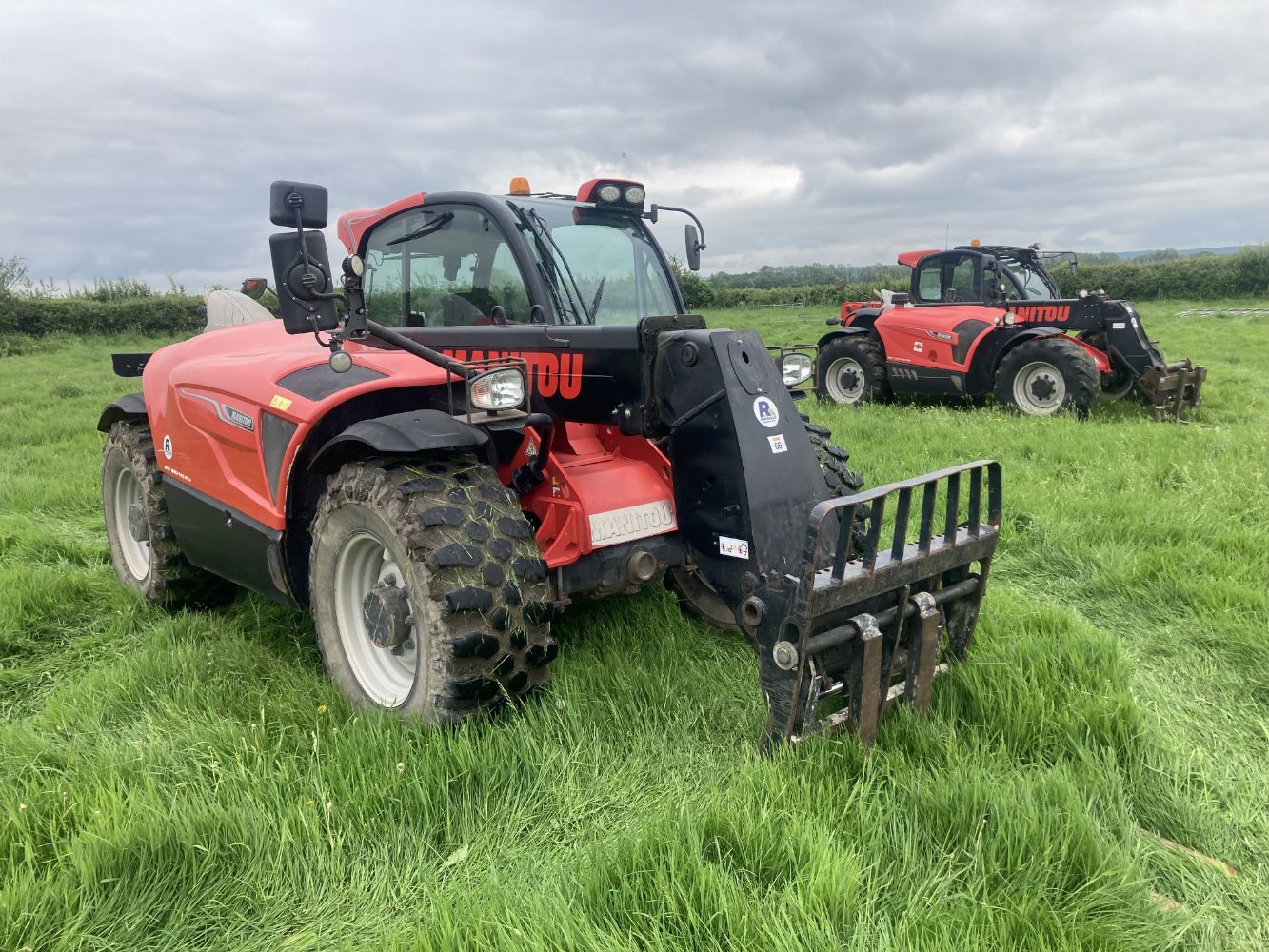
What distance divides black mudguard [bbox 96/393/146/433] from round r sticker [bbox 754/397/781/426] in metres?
3.39

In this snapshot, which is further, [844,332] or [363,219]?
[844,332]

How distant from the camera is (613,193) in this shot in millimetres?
3885

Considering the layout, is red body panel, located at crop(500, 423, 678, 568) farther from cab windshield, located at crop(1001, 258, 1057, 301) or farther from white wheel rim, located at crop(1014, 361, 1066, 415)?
cab windshield, located at crop(1001, 258, 1057, 301)

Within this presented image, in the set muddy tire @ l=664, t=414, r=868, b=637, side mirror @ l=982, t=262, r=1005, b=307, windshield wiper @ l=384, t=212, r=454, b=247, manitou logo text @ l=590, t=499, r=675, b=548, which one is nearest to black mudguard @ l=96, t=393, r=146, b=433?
windshield wiper @ l=384, t=212, r=454, b=247

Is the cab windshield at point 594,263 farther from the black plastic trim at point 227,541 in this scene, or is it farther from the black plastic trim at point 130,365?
the black plastic trim at point 130,365

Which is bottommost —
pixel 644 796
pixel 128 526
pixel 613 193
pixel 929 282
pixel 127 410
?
pixel 644 796

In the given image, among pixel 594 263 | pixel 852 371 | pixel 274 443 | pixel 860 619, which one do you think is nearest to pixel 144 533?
pixel 274 443

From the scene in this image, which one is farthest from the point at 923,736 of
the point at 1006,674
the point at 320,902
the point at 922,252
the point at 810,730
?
the point at 922,252

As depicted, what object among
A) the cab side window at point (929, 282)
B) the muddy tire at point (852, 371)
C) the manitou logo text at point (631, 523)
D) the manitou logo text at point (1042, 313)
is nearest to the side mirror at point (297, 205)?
the manitou logo text at point (631, 523)

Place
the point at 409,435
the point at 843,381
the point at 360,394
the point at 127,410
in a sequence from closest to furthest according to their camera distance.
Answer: the point at 409,435
the point at 360,394
the point at 127,410
the point at 843,381

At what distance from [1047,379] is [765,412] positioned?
756 centimetres

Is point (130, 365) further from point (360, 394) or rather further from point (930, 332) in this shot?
point (930, 332)

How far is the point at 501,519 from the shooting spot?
281 centimetres

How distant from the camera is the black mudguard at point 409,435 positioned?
2.76 m
